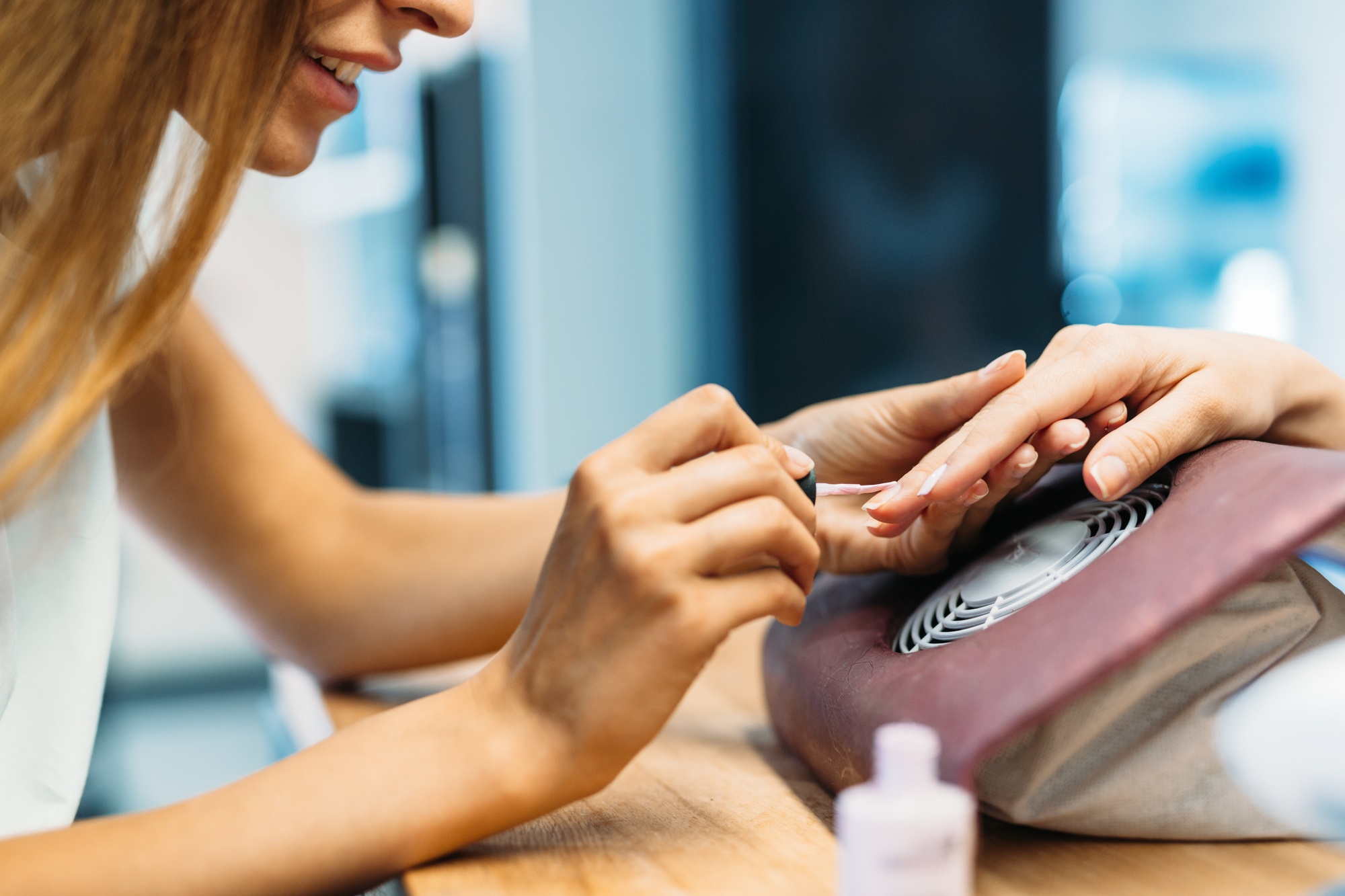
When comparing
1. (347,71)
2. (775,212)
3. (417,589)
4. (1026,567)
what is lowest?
(417,589)

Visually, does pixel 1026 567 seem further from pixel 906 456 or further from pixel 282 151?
pixel 282 151

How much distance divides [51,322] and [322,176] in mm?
2958

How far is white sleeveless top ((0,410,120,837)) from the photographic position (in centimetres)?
56

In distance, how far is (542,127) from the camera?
2.24m

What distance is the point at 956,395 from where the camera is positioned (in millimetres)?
537

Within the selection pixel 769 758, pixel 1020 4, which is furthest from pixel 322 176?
pixel 769 758

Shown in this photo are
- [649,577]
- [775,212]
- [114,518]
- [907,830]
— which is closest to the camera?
[907,830]

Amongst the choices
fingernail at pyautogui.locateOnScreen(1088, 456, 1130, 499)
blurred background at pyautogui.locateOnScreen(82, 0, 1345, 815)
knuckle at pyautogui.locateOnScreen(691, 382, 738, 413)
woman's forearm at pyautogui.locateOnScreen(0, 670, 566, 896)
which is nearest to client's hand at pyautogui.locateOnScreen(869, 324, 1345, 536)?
fingernail at pyautogui.locateOnScreen(1088, 456, 1130, 499)

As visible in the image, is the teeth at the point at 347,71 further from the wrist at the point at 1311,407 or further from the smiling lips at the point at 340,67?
the wrist at the point at 1311,407

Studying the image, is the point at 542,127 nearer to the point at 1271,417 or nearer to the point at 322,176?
the point at 322,176

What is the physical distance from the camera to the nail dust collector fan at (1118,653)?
1.17ft

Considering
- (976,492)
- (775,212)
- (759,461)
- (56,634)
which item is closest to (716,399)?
(759,461)

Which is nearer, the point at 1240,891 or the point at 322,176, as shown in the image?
the point at 1240,891

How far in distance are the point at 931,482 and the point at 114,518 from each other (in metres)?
0.50
